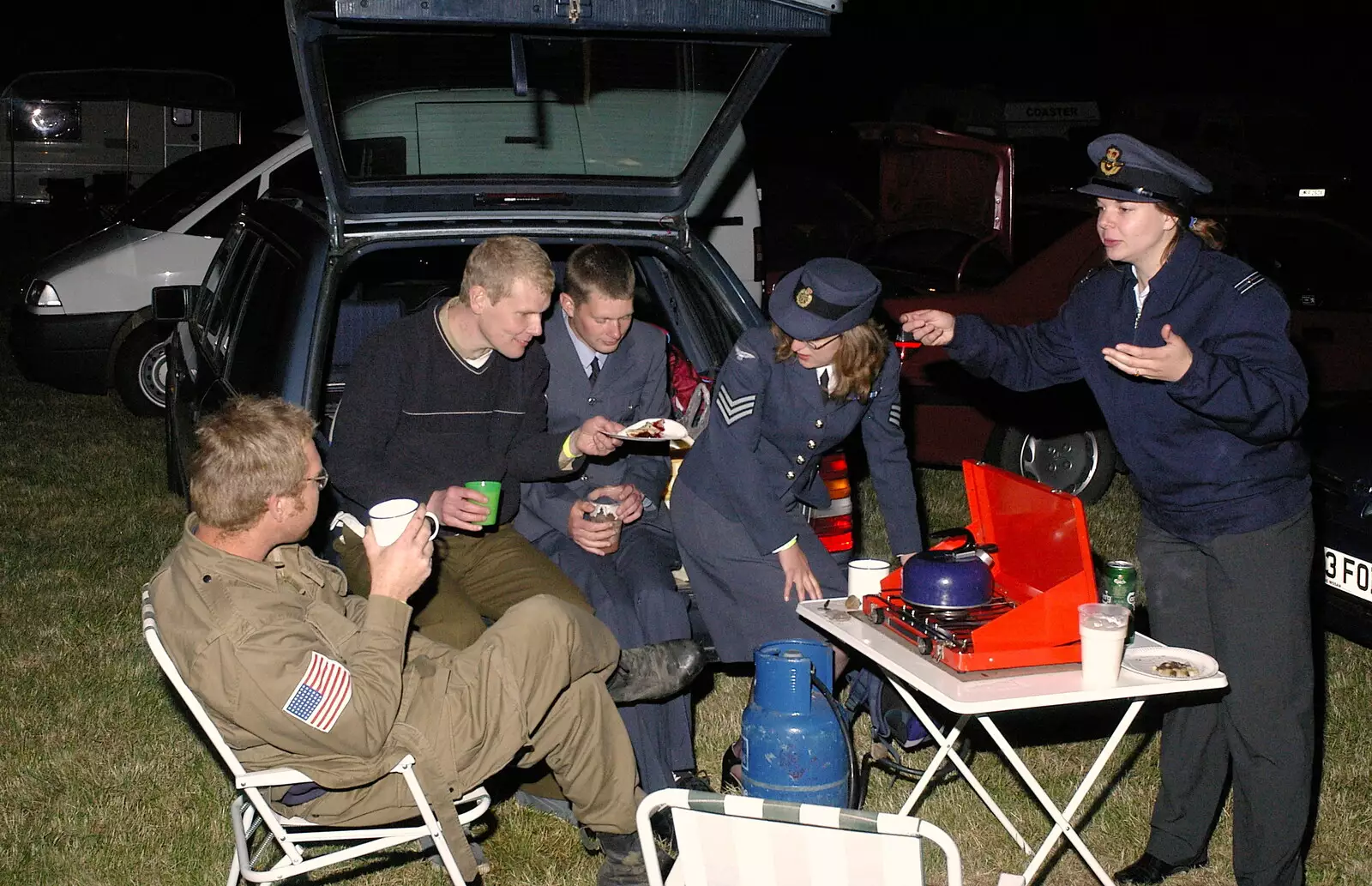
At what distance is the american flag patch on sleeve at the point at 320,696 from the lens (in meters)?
2.94

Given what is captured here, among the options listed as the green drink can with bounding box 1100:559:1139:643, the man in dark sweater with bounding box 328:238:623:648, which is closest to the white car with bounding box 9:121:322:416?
the man in dark sweater with bounding box 328:238:623:648

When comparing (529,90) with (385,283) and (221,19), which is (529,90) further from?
(221,19)

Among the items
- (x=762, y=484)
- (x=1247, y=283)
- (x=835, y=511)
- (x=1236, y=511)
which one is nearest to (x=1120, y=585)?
(x=1236, y=511)

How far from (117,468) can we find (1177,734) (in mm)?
6605

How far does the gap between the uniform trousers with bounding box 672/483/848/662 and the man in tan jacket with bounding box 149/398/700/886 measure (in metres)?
0.71

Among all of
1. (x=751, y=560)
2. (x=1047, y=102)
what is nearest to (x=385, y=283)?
(x=751, y=560)

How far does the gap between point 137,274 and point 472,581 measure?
21.1 ft

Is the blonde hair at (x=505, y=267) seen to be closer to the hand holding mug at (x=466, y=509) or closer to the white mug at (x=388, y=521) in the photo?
the hand holding mug at (x=466, y=509)

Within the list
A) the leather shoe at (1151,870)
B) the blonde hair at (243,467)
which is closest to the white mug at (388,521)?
the blonde hair at (243,467)

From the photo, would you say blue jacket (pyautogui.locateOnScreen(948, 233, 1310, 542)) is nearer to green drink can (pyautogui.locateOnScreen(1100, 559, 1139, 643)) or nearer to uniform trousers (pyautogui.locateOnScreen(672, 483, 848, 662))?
green drink can (pyautogui.locateOnScreen(1100, 559, 1139, 643))

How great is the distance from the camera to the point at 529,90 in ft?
13.7

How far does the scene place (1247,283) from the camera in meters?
3.42

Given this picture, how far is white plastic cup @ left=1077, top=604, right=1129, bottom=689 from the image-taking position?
3.13 m

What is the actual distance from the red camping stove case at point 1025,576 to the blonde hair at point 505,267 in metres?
1.37
